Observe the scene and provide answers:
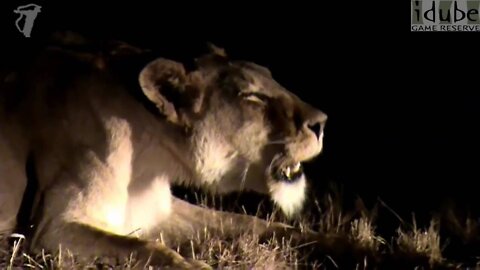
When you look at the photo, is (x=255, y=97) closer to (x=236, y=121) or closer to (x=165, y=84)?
(x=236, y=121)

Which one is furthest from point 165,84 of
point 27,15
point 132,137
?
point 27,15

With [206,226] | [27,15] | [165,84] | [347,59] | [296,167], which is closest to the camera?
[165,84]

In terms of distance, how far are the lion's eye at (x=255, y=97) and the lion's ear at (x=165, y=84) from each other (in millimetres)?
186

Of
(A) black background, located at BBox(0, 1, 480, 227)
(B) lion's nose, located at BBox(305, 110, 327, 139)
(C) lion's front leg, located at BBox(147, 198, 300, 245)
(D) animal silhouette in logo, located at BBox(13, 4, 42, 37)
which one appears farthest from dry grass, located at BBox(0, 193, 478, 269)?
(D) animal silhouette in logo, located at BBox(13, 4, 42, 37)

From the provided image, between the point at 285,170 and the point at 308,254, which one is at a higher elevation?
the point at 285,170

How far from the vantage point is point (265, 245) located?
2867 millimetres

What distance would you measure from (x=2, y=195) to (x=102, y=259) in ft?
1.42

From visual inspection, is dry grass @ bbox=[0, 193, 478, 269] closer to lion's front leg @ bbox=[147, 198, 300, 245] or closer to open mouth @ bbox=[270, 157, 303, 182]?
lion's front leg @ bbox=[147, 198, 300, 245]

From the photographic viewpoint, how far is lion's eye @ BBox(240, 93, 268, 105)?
9.29ft

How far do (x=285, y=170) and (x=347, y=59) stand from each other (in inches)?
67.1

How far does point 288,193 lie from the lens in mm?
2930

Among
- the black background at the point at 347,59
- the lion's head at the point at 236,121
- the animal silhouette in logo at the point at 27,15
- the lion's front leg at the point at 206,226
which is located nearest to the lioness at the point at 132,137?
the lion's head at the point at 236,121

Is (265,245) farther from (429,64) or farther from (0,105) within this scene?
(429,64)

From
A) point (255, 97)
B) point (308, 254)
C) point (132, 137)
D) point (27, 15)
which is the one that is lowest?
point (308, 254)
